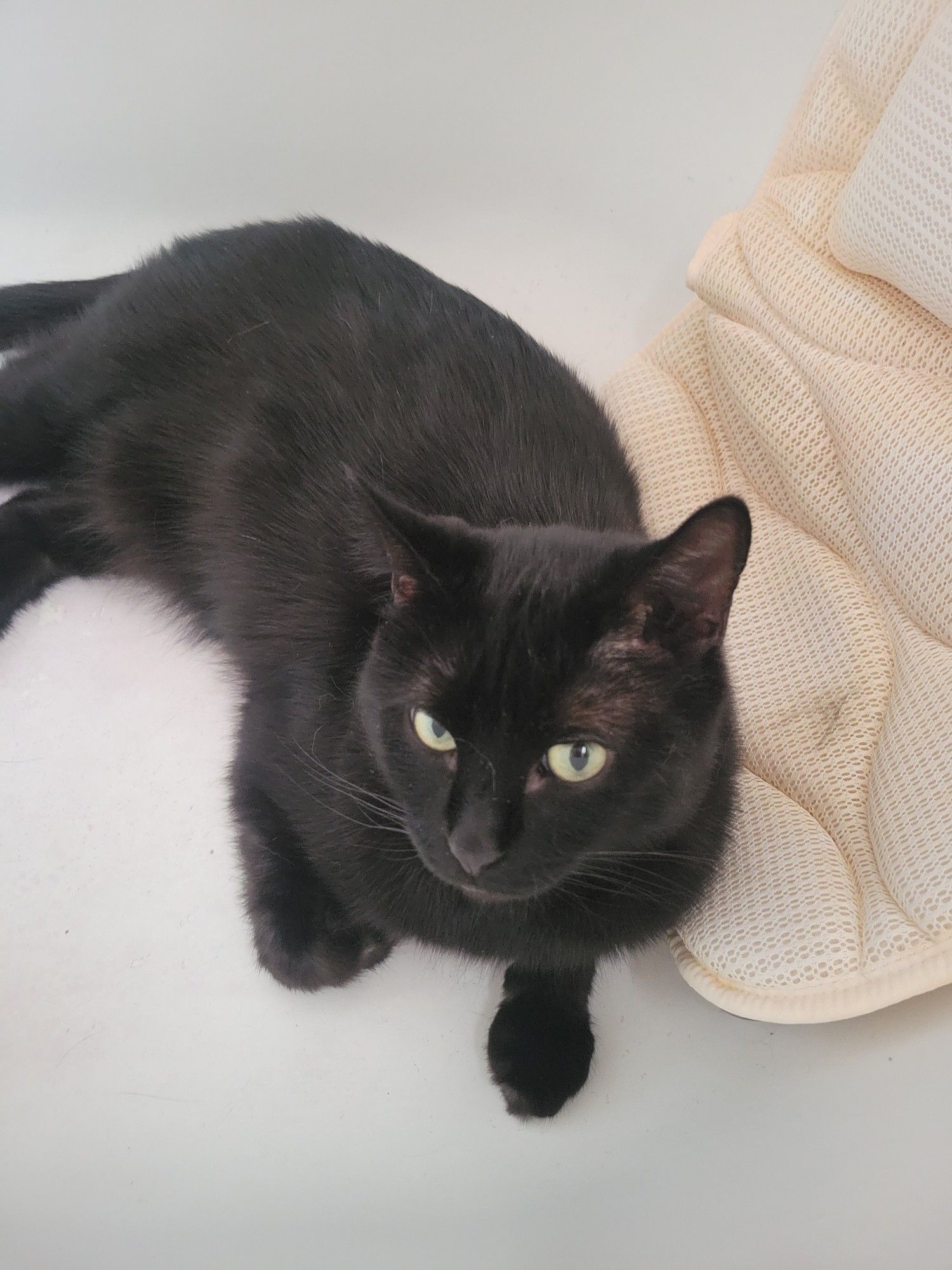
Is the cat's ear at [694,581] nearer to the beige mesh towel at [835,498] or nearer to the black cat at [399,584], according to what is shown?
the black cat at [399,584]

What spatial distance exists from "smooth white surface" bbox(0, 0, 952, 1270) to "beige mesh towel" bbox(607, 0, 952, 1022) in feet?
0.45

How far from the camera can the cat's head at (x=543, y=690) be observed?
722mm

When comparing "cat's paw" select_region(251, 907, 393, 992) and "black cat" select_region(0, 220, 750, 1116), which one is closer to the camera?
"black cat" select_region(0, 220, 750, 1116)

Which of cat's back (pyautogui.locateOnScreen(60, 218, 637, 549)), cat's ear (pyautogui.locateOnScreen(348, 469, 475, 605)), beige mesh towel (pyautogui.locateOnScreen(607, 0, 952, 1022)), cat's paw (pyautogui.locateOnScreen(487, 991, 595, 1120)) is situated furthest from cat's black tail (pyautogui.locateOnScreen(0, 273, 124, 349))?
cat's paw (pyautogui.locateOnScreen(487, 991, 595, 1120))

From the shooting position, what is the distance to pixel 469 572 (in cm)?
76

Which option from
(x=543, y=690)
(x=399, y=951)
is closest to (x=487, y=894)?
(x=543, y=690)

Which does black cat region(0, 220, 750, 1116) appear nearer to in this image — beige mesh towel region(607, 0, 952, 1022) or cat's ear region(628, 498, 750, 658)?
cat's ear region(628, 498, 750, 658)

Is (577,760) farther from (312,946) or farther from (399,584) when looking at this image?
(312,946)

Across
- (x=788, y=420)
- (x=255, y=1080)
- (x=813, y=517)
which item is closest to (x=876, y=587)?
(x=813, y=517)

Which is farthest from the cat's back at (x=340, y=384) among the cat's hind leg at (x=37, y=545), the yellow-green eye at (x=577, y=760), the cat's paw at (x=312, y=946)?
the cat's paw at (x=312, y=946)

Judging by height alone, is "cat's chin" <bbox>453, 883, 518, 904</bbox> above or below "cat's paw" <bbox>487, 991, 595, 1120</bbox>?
above

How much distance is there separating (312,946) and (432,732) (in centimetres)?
42

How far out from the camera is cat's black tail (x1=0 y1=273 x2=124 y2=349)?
4.98 feet

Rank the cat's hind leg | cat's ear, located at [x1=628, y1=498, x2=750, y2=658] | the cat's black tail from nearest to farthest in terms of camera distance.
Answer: cat's ear, located at [x1=628, y1=498, x2=750, y2=658] < the cat's hind leg < the cat's black tail
